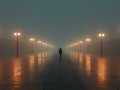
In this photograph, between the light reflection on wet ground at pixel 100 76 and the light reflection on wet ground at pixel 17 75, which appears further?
the light reflection on wet ground at pixel 17 75

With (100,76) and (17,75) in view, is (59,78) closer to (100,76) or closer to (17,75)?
(100,76)

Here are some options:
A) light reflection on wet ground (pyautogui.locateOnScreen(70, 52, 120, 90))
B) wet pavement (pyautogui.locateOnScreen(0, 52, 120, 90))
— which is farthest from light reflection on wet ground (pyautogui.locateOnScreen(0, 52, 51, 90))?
light reflection on wet ground (pyautogui.locateOnScreen(70, 52, 120, 90))

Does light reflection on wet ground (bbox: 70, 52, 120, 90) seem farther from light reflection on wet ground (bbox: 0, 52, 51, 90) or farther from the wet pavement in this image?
light reflection on wet ground (bbox: 0, 52, 51, 90)

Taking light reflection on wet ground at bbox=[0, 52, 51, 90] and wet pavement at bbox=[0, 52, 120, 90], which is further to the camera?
light reflection on wet ground at bbox=[0, 52, 51, 90]

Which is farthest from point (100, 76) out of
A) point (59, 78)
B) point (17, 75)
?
point (17, 75)

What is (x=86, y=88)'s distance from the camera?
16766 mm

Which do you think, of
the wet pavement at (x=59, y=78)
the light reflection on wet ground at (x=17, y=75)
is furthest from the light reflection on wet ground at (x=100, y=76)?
the light reflection on wet ground at (x=17, y=75)

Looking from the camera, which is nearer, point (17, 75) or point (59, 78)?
point (59, 78)

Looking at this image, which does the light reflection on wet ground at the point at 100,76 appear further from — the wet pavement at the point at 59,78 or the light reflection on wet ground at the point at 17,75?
the light reflection on wet ground at the point at 17,75

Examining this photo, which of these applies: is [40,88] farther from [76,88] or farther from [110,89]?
[110,89]

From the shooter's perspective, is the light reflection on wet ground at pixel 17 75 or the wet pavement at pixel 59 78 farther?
the light reflection on wet ground at pixel 17 75

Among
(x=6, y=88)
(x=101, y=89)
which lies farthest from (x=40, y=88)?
(x=101, y=89)

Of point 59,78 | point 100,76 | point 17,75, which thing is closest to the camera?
point 59,78

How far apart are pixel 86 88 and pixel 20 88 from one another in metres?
3.51
